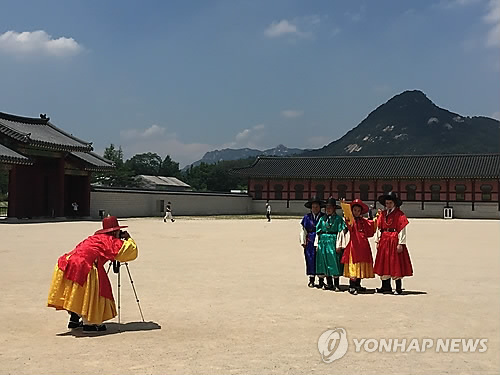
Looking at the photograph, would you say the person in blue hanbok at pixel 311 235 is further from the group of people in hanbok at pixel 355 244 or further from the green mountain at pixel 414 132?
the green mountain at pixel 414 132

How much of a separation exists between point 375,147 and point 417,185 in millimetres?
109513

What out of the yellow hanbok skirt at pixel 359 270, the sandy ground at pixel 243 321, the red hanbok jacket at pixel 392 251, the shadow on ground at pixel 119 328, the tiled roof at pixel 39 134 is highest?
the tiled roof at pixel 39 134

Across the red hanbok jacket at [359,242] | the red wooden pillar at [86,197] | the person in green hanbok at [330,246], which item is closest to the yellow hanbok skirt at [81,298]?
the person in green hanbok at [330,246]

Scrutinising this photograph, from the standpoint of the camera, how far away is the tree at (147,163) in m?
101

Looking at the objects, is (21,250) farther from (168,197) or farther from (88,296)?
(168,197)

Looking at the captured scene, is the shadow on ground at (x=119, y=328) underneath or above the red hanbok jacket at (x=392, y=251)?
underneath

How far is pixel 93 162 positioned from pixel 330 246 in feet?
96.1

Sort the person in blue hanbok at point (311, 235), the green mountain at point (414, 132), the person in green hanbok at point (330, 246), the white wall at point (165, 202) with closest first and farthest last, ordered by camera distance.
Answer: the person in green hanbok at point (330, 246), the person in blue hanbok at point (311, 235), the white wall at point (165, 202), the green mountain at point (414, 132)

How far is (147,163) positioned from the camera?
103000 mm

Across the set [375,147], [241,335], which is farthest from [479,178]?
[375,147]

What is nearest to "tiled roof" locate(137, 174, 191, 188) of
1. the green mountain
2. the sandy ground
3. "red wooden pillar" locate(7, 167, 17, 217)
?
"red wooden pillar" locate(7, 167, 17, 217)

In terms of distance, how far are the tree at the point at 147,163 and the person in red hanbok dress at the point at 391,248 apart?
306ft

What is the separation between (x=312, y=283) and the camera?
9500 millimetres

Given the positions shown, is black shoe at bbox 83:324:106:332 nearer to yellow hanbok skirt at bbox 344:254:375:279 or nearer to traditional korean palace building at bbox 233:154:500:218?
yellow hanbok skirt at bbox 344:254:375:279
